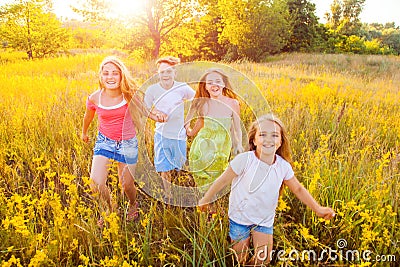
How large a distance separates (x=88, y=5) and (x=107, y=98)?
16.3 m

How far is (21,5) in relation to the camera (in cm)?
1878

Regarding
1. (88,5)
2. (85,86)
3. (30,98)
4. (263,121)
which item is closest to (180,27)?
(88,5)

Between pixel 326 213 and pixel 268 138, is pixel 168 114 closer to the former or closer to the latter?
pixel 268 138

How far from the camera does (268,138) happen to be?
186cm

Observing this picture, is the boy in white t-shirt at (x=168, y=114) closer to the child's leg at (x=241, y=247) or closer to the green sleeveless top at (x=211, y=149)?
the green sleeveless top at (x=211, y=149)

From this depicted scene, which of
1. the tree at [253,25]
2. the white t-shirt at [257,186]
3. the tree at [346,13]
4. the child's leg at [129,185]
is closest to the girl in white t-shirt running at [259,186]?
the white t-shirt at [257,186]

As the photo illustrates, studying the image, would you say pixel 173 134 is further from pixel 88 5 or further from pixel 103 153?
pixel 88 5

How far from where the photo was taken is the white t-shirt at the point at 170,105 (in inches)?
118

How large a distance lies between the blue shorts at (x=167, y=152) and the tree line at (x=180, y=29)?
49.0ft

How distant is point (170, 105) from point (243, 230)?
60.6 inches

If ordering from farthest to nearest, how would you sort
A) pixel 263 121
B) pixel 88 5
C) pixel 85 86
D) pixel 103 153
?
pixel 88 5, pixel 85 86, pixel 103 153, pixel 263 121

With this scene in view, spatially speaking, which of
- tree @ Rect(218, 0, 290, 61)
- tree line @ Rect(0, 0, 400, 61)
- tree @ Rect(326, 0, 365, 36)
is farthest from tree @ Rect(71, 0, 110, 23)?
tree @ Rect(326, 0, 365, 36)

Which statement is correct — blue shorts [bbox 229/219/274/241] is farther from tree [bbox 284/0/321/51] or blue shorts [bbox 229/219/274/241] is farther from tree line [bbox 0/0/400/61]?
tree [bbox 284/0/321/51]

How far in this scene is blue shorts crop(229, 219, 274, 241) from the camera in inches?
77.3
